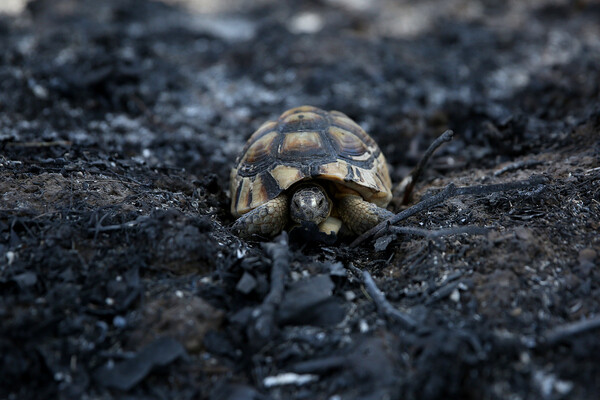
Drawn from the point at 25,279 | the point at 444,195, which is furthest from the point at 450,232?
the point at 25,279

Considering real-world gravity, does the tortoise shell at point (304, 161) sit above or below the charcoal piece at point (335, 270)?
above

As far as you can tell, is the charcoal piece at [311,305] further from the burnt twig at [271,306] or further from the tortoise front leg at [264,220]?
the tortoise front leg at [264,220]

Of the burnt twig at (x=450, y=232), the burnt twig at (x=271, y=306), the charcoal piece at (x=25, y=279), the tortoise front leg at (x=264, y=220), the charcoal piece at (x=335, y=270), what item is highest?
the charcoal piece at (x=25, y=279)

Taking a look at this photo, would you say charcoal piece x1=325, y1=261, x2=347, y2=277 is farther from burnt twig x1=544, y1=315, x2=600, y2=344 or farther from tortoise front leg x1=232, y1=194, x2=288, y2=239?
burnt twig x1=544, y1=315, x2=600, y2=344

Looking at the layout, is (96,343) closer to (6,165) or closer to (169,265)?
(169,265)

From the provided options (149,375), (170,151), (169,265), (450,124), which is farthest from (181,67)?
(149,375)

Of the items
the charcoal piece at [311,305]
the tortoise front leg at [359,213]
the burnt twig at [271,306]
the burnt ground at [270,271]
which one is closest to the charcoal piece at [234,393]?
the burnt ground at [270,271]

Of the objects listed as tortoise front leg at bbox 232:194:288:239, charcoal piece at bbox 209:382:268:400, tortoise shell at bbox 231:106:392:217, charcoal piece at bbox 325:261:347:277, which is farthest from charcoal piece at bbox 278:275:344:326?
tortoise shell at bbox 231:106:392:217
